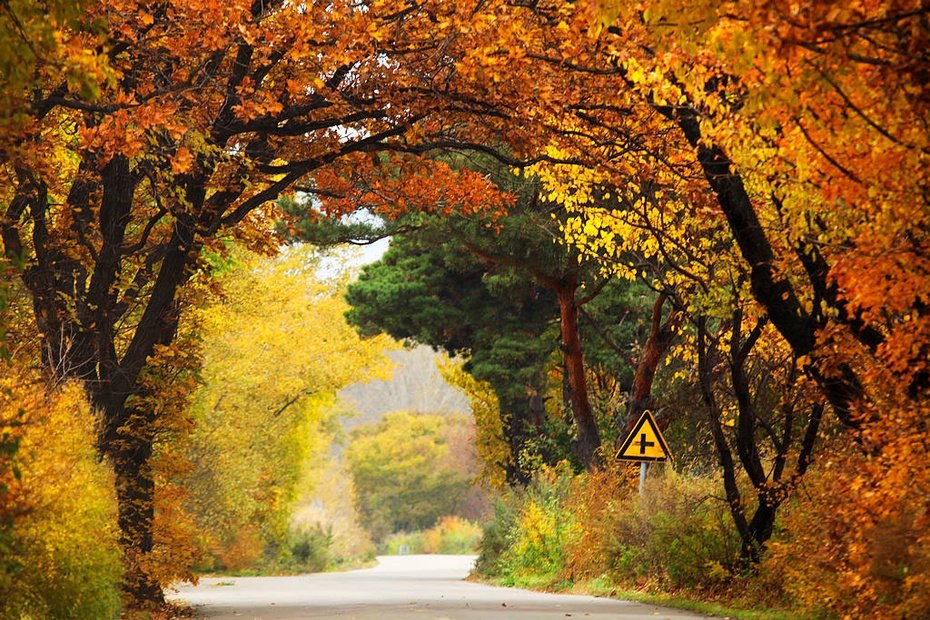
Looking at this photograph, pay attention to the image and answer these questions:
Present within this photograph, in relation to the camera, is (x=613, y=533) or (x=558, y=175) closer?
(x=558, y=175)

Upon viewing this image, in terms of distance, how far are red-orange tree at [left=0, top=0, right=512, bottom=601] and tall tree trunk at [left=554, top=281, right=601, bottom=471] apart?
10.2m

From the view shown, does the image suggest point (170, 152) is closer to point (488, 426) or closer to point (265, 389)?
point (488, 426)

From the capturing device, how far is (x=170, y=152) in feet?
50.6

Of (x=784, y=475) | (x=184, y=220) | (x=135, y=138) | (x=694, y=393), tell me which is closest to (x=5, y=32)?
(x=135, y=138)

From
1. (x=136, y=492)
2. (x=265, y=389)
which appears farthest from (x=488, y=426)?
(x=136, y=492)

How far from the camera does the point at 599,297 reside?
98.1 feet

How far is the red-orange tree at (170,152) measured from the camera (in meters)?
13.5

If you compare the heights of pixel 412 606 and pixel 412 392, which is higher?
pixel 412 392

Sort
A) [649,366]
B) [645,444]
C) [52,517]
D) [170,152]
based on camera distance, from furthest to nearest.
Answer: [649,366] < [645,444] < [170,152] < [52,517]

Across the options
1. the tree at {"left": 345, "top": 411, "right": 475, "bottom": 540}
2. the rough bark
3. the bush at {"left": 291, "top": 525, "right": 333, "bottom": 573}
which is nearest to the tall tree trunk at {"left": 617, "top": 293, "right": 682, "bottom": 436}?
the rough bark

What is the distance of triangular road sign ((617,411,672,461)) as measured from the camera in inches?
778

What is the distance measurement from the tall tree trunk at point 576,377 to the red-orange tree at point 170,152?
33.6 ft

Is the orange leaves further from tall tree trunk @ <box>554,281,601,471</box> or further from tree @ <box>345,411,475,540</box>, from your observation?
tree @ <box>345,411,475,540</box>

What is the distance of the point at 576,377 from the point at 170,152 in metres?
13.8
